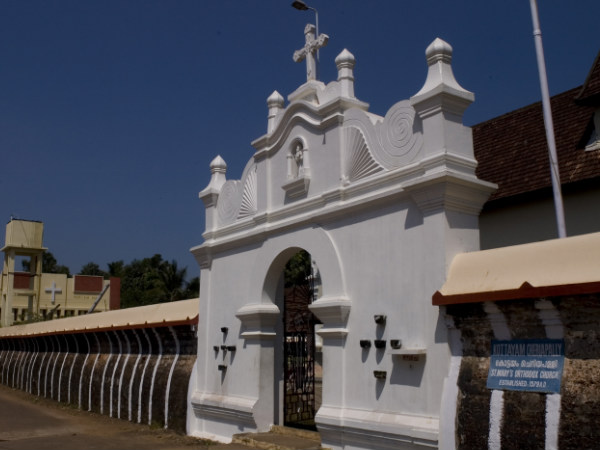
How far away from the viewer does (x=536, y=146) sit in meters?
13.0

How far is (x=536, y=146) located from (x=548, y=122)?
10.3ft

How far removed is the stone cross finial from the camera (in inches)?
446

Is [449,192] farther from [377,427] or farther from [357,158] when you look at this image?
[377,427]

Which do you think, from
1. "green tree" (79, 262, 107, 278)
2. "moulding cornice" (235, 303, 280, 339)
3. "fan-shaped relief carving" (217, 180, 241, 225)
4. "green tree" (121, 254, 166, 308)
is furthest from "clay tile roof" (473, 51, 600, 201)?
"green tree" (79, 262, 107, 278)

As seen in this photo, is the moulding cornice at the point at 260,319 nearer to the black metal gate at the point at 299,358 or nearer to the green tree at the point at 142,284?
the black metal gate at the point at 299,358

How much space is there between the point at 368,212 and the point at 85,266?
7364cm

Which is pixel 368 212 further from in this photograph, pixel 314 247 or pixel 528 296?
pixel 528 296

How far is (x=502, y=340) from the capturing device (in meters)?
7.10

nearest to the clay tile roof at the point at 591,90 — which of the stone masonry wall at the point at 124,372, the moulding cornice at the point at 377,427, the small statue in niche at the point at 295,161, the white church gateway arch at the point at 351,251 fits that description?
the white church gateway arch at the point at 351,251

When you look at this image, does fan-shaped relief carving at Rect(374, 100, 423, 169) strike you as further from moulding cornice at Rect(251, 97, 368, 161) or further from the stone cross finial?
the stone cross finial

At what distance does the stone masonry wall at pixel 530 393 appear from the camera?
20.3ft

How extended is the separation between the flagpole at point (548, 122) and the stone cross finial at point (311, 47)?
3.47 metres

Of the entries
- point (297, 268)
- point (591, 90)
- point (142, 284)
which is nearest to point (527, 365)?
point (591, 90)

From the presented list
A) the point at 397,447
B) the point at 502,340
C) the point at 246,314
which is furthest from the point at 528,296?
the point at 246,314
